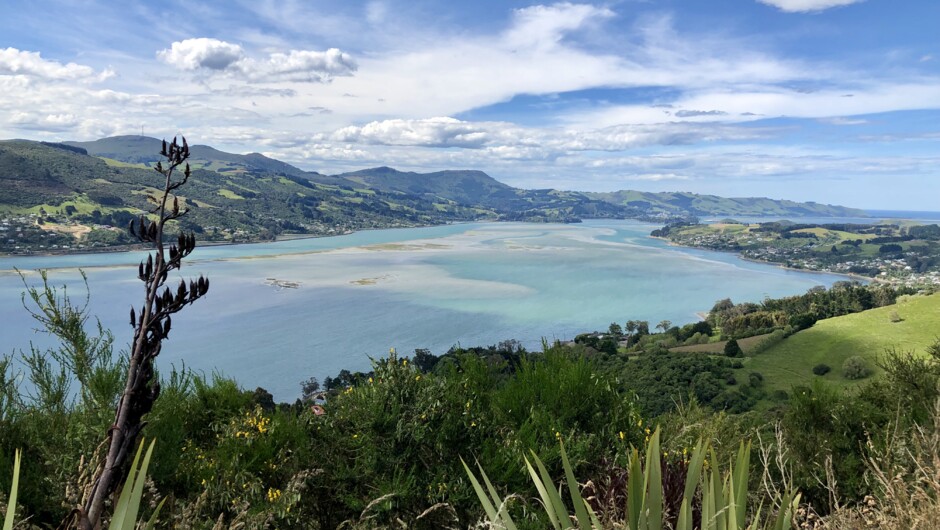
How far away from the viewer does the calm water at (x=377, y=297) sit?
5022 cm

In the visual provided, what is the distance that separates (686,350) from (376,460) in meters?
48.5

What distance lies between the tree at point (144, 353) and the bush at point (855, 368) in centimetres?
4957

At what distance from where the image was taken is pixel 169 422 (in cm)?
629

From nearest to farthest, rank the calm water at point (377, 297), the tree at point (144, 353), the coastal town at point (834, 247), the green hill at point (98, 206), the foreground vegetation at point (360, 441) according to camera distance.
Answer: the tree at point (144, 353) < the foreground vegetation at point (360, 441) < the calm water at point (377, 297) < the green hill at point (98, 206) < the coastal town at point (834, 247)

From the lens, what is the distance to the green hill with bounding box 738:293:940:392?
42.9 m

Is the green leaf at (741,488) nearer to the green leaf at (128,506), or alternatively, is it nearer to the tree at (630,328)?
the green leaf at (128,506)

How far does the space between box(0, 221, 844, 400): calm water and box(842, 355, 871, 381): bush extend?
2407 cm

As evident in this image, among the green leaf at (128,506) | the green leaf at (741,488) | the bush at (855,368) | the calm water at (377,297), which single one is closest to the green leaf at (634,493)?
the green leaf at (741,488)

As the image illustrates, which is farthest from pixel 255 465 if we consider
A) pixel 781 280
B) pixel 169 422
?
pixel 781 280

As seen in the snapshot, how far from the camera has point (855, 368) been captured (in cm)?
4150

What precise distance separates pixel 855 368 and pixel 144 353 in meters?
50.6

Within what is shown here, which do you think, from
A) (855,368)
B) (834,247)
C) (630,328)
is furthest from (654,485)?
(834,247)

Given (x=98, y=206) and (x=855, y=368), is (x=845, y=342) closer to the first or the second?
(x=855, y=368)

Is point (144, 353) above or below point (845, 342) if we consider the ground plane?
above
